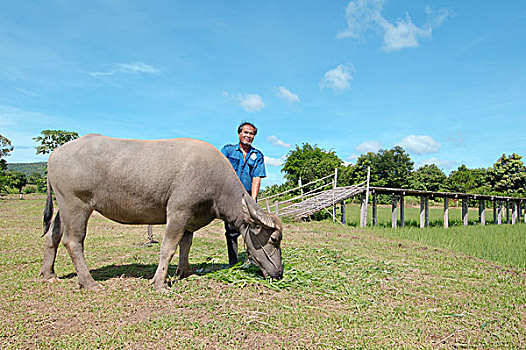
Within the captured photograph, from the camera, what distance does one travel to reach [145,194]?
15.8 ft

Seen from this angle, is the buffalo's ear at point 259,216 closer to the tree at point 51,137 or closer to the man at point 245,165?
the man at point 245,165

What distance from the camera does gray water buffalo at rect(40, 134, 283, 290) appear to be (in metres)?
4.74

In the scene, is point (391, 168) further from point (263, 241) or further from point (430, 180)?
point (263, 241)

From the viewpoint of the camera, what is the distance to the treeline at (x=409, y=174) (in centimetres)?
3619

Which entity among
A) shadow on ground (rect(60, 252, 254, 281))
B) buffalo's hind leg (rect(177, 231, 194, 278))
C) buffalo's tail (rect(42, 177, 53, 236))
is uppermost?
buffalo's tail (rect(42, 177, 53, 236))

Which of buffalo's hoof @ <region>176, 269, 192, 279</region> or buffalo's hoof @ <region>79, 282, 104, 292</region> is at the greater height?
buffalo's hoof @ <region>176, 269, 192, 279</region>

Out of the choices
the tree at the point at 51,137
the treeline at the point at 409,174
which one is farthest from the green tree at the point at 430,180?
the tree at the point at 51,137

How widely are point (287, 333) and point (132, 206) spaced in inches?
114

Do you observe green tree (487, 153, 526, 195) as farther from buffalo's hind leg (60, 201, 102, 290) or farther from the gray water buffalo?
buffalo's hind leg (60, 201, 102, 290)

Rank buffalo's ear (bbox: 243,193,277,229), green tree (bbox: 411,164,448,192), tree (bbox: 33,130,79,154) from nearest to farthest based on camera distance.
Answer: buffalo's ear (bbox: 243,193,277,229), tree (bbox: 33,130,79,154), green tree (bbox: 411,164,448,192)

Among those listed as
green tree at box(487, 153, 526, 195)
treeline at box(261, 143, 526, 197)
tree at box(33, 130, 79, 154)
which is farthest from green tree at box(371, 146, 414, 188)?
tree at box(33, 130, 79, 154)

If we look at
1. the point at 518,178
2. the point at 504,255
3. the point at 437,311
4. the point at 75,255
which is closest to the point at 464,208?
the point at 504,255

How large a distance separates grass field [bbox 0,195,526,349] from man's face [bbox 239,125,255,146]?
230 cm

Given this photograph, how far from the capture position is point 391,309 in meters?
4.27
